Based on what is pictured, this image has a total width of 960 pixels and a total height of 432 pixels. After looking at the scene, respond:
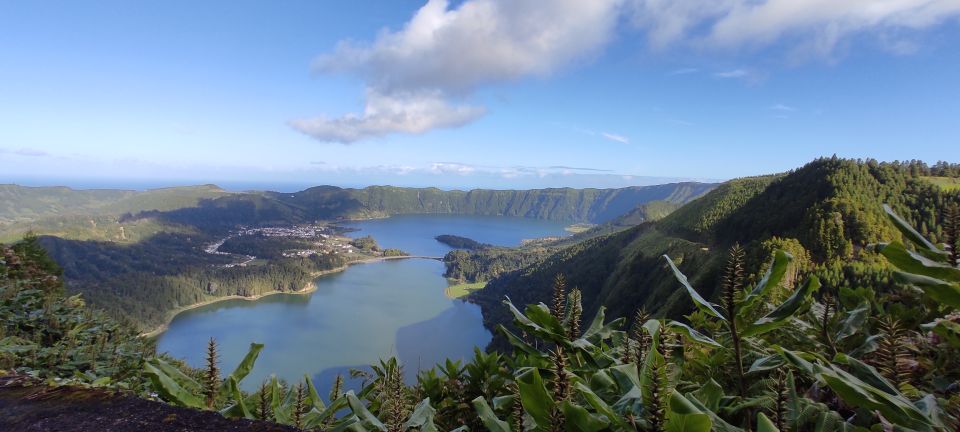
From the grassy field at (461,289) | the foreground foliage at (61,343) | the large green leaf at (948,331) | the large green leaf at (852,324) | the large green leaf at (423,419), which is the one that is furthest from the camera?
the grassy field at (461,289)

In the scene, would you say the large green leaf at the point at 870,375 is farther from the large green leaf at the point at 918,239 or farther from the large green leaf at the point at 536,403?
the large green leaf at the point at 536,403

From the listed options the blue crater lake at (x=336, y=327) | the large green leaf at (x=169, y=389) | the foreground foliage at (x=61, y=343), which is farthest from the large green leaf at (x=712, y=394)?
the blue crater lake at (x=336, y=327)

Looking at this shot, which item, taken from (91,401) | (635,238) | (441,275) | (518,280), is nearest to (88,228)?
(441,275)

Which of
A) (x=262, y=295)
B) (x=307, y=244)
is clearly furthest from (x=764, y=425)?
(x=307, y=244)

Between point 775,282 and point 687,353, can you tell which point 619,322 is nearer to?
point 687,353

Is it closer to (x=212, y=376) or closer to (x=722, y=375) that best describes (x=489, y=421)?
(x=722, y=375)

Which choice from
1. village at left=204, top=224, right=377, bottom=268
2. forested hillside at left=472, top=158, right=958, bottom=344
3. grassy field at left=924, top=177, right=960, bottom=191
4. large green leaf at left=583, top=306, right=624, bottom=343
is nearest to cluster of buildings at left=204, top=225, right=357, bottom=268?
village at left=204, top=224, right=377, bottom=268

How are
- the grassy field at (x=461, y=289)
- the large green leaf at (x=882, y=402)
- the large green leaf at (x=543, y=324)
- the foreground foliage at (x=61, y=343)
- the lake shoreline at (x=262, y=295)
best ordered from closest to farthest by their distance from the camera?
the large green leaf at (x=882, y=402) < the large green leaf at (x=543, y=324) < the foreground foliage at (x=61, y=343) < the lake shoreline at (x=262, y=295) < the grassy field at (x=461, y=289)

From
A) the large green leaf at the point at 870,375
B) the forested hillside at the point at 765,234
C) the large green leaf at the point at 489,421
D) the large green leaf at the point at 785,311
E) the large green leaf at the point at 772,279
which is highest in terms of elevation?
the large green leaf at the point at 772,279
